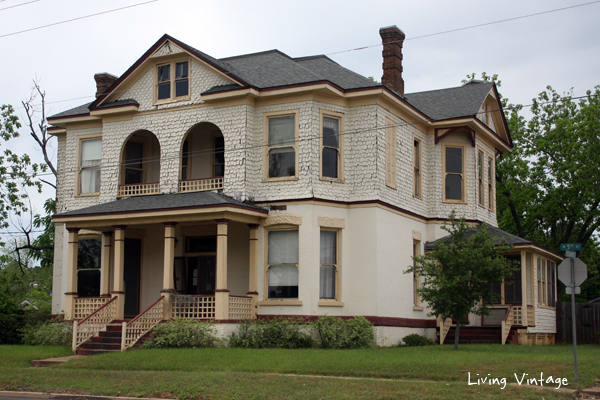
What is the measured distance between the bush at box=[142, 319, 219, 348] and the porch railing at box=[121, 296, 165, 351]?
473 millimetres

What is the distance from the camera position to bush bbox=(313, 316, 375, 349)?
22781 millimetres

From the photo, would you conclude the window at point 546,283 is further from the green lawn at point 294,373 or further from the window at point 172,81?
the window at point 172,81

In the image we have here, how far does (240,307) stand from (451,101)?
13439 millimetres

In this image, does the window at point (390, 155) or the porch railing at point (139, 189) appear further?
the porch railing at point (139, 189)

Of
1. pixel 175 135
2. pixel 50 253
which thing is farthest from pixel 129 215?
pixel 50 253

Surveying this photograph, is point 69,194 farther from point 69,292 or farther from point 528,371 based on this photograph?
point 528,371

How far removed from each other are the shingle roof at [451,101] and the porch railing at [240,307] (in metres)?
10.8

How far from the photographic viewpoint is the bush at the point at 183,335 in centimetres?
2191

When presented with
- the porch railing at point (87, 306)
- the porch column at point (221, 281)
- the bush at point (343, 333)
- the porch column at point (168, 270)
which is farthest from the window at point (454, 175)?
the porch railing at point (87, 306)

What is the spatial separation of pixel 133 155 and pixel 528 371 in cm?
1792

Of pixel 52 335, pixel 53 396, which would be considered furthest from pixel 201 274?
pixel 53 396

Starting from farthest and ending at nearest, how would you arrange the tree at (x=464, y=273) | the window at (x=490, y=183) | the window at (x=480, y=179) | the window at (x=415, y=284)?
the window at (x=490, y=183) → the window at (x=480, y=179) → the window at (x=415, y=284) → the tree at (x=464, y=273)

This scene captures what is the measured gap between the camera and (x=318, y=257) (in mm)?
23828

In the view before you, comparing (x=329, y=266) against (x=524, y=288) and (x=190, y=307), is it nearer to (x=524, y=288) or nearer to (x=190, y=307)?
(x=190, y=307)
